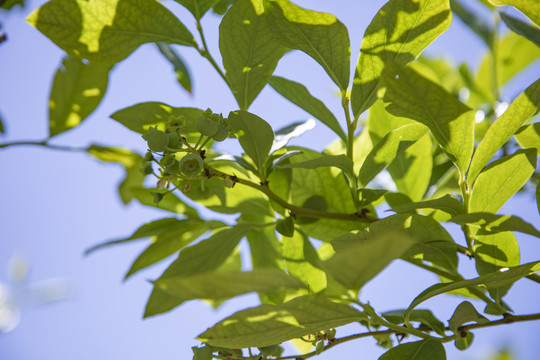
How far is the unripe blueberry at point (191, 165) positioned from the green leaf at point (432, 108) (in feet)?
0.79

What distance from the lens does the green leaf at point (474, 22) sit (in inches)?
42.1

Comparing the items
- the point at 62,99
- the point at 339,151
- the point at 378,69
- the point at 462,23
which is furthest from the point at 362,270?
the point at 462,23

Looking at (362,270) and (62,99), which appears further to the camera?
(62,99)

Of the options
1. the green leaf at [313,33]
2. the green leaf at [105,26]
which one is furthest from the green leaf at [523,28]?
the green leaf at [105,26]

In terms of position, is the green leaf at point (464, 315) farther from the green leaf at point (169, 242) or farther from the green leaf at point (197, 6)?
the green leaf at point (197, 6)

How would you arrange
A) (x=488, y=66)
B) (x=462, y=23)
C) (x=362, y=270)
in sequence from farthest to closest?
(x=488, y=66), (x=462, y=23), (x=362, y=270)

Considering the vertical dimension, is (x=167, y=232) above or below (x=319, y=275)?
above

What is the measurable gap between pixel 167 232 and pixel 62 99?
0.96ft

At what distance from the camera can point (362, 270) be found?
39cm

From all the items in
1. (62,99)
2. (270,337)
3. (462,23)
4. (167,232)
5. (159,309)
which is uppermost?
(462,23)

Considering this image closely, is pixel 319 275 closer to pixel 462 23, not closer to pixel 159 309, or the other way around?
pixel 159 309

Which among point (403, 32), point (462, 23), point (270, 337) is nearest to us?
point (270, 337)

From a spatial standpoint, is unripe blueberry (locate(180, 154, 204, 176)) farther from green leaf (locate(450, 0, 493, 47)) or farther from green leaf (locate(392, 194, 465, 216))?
green leaf (locate(450, 0, 493, 47))

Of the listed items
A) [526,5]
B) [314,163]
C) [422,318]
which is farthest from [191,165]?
[526,5]
